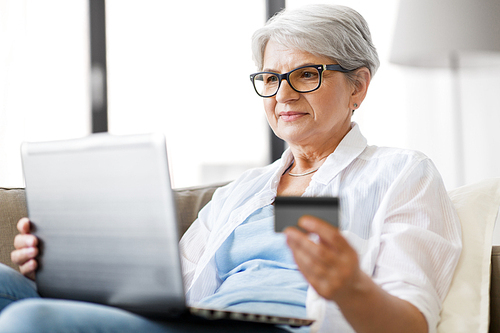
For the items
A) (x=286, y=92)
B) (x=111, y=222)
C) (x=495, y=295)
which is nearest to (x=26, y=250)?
(x=111, y=222)

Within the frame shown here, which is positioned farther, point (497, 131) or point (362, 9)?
point (362, 9)

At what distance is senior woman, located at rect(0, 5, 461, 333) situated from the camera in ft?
2.02

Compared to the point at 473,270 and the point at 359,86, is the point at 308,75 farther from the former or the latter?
the point at 473,270

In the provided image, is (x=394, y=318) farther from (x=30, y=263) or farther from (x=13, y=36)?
(x=13, y=36)

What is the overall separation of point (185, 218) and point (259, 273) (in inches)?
22.1

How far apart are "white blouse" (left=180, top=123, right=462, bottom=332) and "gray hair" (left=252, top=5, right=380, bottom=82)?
0.20 meters

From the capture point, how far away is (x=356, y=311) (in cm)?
66

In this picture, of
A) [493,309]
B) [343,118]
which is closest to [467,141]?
[343,118]

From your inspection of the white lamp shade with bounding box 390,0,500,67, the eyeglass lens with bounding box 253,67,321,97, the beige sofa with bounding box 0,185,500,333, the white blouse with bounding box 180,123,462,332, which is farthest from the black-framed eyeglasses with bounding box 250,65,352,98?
the white lamp shade with bounding box 390,0,500,67

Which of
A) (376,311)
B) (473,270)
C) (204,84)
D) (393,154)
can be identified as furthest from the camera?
(204,84)

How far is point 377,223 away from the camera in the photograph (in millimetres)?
925

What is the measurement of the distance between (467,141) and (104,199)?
6.63ft

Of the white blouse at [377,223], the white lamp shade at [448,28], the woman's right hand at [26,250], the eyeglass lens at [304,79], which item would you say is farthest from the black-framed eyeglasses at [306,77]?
the white lamp shade at [448,28]

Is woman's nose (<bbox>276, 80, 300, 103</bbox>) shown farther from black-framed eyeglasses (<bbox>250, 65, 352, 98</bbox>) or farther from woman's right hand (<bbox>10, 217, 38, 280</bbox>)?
woman's right hand (<bbox>10, 217, 38, 280</bbox>)
